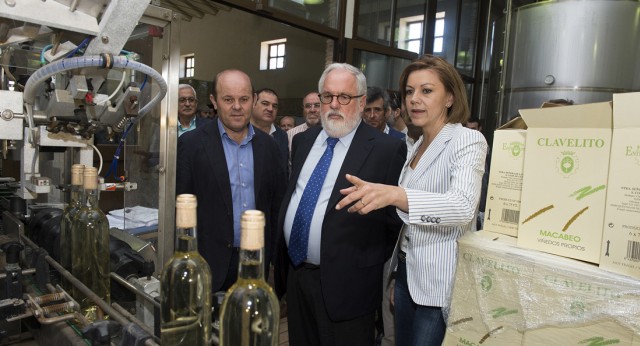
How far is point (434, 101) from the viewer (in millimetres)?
1357

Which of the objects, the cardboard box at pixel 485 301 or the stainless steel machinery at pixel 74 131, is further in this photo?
the cardboard box at pixel 485 301

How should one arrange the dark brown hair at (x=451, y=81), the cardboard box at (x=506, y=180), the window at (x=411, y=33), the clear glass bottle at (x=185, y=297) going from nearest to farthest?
the clear glass bottle at (x=185, y=297), the cardboard box at (x=506, y=180), the dark brown hair at (x=451, y=81), the window at (x=411, y=33)

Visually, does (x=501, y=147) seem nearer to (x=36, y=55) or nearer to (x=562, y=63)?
(x=36, y=55)

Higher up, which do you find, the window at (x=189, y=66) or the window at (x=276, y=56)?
the window at (x=276, y=56)

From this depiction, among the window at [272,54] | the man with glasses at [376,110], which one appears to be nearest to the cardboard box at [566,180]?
the man with glasses at [376,110]

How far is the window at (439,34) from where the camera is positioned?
6.00 metres

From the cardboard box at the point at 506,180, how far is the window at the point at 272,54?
4284 millimetres

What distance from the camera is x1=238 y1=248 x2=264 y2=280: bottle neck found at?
559 millimetres

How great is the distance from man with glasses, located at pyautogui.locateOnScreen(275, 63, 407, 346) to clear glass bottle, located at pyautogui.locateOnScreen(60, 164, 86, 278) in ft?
2.42

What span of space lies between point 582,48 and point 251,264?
4.02 metres

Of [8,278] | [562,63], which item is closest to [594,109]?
[8,278]

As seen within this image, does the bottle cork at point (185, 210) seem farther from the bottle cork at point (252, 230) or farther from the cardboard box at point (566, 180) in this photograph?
the cardboard box at point (566, 180)

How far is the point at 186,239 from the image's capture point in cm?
64

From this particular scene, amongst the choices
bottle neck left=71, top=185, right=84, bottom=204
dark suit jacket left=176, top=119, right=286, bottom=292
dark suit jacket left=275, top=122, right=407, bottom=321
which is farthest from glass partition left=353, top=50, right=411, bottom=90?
bottle neck left=71, top=185, right=84, bottom=204
